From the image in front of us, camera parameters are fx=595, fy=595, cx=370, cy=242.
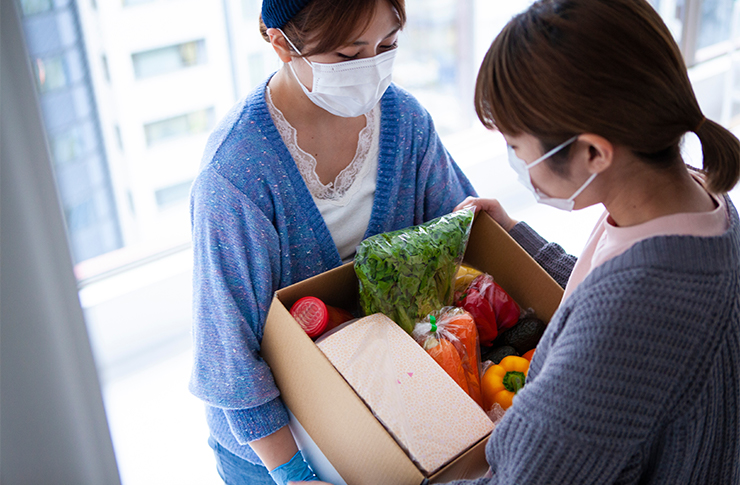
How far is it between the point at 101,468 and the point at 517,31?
1347mm

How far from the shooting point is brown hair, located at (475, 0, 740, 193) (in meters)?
0.74

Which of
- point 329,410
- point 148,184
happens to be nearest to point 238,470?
point 329,410

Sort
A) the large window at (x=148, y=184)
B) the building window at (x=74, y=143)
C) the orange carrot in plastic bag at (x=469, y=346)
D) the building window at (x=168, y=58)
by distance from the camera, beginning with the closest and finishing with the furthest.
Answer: the orange carrot in plastic bag at (x=469, y=346) → the building window at (x=74, y=143) → the large window at (x=148, y=184) → the building window at (x=168, y=58)

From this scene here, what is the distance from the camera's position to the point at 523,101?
778 millimetres

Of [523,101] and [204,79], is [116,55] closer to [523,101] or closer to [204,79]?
Answer: [204,79]

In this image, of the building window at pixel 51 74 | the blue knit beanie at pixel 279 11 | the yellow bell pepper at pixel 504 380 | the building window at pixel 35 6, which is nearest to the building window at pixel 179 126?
the building window at pixel 51 74

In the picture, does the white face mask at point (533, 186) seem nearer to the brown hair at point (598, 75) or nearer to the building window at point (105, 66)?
the brown hair at point (598, 75)

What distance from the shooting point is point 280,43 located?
1156mm

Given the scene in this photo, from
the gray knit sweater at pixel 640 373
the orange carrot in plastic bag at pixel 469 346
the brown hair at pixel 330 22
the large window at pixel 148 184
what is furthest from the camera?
the large window at pixel 148 184

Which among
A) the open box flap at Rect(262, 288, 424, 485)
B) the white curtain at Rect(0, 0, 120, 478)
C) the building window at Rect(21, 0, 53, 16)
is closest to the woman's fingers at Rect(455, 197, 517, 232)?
the open box flap at Rect(262, 288, 424, 485)

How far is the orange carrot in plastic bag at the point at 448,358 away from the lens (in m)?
1.10

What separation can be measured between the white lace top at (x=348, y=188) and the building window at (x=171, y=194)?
159cm

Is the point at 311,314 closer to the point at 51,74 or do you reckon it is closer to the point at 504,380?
the point at 504,380

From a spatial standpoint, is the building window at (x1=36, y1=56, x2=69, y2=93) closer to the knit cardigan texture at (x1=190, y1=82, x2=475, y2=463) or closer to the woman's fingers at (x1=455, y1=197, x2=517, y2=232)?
the knit cardigan texture at (x1=190, y1=82, x2=475, y2=463)
